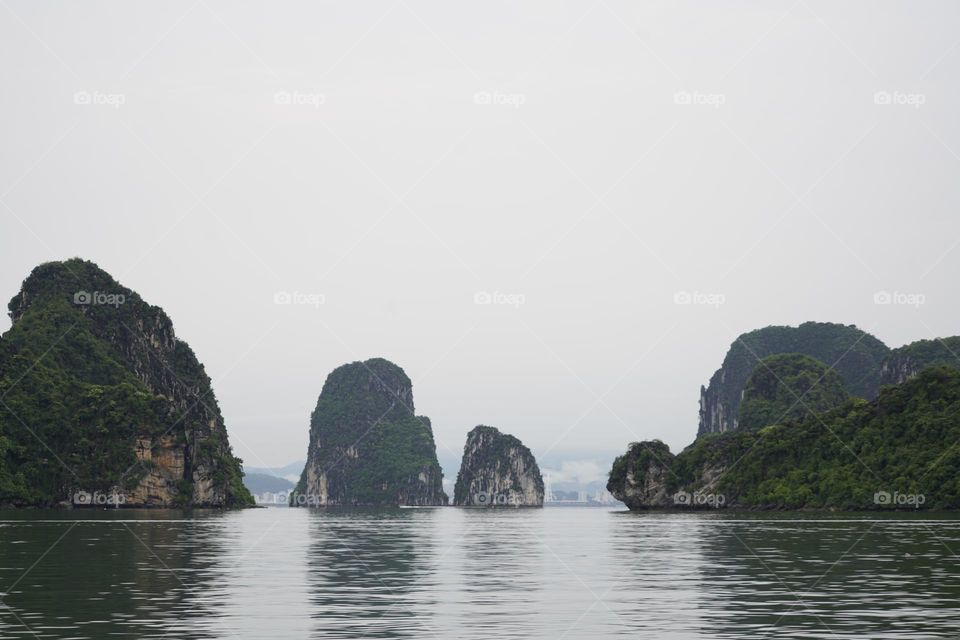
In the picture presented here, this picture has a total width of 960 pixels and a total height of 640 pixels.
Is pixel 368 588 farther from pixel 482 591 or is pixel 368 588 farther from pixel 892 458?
pixel 892 458

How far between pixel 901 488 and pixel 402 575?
5257 inches

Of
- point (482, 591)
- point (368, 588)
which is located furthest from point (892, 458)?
point (368, 588)

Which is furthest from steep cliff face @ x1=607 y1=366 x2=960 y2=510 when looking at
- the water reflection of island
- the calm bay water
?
the water reflection of island

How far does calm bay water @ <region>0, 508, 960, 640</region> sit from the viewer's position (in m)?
30.8

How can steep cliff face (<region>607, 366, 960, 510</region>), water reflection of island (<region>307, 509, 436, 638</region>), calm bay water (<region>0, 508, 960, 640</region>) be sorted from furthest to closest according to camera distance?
steep cliff face (<region>607, 366, 960, 510</region>)
water reflection of island (<region>307, 509, 436, 638</region>)
calm bay water (<region>0, 508, 960, 640</region>)

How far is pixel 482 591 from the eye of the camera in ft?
142

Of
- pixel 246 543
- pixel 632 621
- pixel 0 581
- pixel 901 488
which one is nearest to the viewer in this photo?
pixel 632 621

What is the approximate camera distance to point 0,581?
1710 inches

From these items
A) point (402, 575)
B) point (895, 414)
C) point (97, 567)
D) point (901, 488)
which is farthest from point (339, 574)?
point (895, 414)

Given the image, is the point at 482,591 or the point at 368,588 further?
the point at 368,588

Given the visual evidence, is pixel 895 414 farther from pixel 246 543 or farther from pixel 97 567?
pixel 97 567

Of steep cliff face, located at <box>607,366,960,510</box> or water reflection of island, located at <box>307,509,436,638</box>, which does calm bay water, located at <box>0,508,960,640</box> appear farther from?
steep cliff face, located at <box>607,366,960,510</box>

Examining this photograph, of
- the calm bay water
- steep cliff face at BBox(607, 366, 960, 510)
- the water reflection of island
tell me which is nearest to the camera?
the calm bay water

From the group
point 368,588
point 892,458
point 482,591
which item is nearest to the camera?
point 482,591
